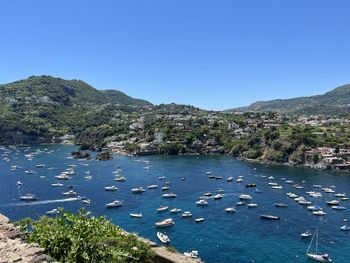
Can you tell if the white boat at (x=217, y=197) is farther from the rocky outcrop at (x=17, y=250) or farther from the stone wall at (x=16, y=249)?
the rocky outcrop at (x=17, y=250)

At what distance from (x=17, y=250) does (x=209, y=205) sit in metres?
72.8

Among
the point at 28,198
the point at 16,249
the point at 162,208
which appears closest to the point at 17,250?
the point at 16,249

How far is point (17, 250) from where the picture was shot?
14453 mm

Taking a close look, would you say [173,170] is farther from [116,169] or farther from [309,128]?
[309,128]

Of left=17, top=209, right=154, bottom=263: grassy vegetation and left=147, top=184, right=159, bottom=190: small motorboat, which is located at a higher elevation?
left=17, top=209, right=154, bottom=263: grassy vegetation

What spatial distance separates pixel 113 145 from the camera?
19538 cm

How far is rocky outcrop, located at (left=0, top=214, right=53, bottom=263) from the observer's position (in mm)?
13680

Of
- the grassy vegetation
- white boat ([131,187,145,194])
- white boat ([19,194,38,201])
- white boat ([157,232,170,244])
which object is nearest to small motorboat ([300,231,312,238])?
white boat ([157,232,170,244])

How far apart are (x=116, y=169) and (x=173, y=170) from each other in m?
19.8

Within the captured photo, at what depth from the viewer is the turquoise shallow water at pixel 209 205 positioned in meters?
60.6

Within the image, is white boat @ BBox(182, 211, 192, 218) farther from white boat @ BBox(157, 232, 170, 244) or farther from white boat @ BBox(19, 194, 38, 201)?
white boat @ BBox(19, 194, 38, 201)

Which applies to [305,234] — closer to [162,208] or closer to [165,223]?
[165,223]

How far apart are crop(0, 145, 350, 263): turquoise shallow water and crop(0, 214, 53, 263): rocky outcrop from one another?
42.6 metres

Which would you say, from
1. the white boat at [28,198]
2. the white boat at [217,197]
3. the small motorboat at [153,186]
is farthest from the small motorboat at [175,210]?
the white boat at [28,198]
